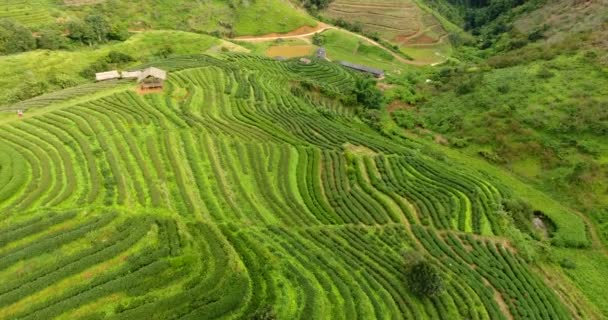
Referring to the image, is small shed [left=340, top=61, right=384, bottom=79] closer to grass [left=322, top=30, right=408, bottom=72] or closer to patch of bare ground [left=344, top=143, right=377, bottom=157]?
grass [left=322, top=30, right=408, bottom=72]

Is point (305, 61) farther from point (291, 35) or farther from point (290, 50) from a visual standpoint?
point (291, 35)

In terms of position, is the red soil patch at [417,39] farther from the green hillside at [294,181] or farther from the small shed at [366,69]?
the green hillside at [294,181]

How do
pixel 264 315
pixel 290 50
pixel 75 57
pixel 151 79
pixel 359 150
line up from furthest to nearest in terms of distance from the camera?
pixel 290 50 → pixel 75 57 → pixel 151 79 → pixel 359 150 → pixel 264 315

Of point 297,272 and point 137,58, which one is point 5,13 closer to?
point 137,58

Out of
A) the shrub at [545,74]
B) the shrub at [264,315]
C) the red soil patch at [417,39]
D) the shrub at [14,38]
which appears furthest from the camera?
the red soil patch at [417,39]

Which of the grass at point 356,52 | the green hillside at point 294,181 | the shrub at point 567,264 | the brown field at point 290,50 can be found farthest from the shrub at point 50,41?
the shrub at point 567,264

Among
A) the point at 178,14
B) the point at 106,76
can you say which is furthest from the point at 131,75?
the point at 178,14

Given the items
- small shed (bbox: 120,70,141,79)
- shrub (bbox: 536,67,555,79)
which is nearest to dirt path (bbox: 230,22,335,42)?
small shed (bbox: 120,70,141,79)
